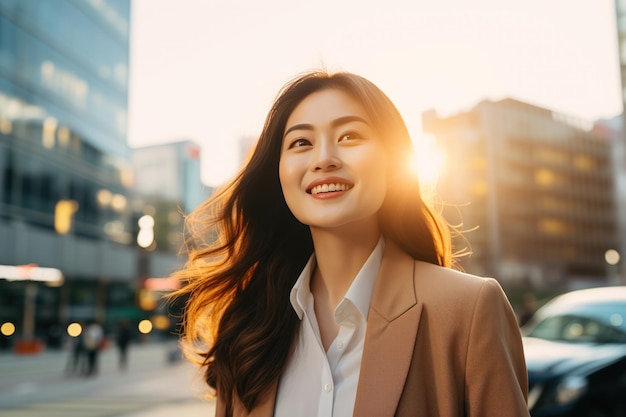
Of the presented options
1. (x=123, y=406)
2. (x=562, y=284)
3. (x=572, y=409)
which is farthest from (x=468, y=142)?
(x=572, y=409)

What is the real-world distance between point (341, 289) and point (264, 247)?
41 centimetres

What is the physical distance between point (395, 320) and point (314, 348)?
0.36 m

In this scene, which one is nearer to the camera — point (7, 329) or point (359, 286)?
point (359, 286)

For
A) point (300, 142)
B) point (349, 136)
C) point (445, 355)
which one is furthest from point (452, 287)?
point (300, 142)

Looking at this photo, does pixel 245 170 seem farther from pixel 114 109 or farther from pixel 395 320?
pixel 114 109

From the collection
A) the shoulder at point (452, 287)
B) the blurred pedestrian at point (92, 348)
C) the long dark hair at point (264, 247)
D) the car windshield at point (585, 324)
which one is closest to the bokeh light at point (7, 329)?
the blurred pedestrian at point (92, 348)

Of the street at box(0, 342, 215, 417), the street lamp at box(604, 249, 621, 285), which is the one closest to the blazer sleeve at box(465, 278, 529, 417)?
the street at box(0, 342, 215, 417)

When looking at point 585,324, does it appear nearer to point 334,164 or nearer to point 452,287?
point 452,287

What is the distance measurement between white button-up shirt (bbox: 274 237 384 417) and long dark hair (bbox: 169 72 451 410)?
0.23ft

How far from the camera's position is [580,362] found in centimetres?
541

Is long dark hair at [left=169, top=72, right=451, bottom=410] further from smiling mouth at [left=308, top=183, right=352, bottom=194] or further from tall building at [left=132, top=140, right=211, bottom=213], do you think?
tall building at [left=132, top=140, right=211, bottom=213]

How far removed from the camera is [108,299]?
3856 centimetres

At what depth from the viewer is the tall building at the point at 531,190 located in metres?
81.1

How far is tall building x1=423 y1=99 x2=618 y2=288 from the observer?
81.1 m
